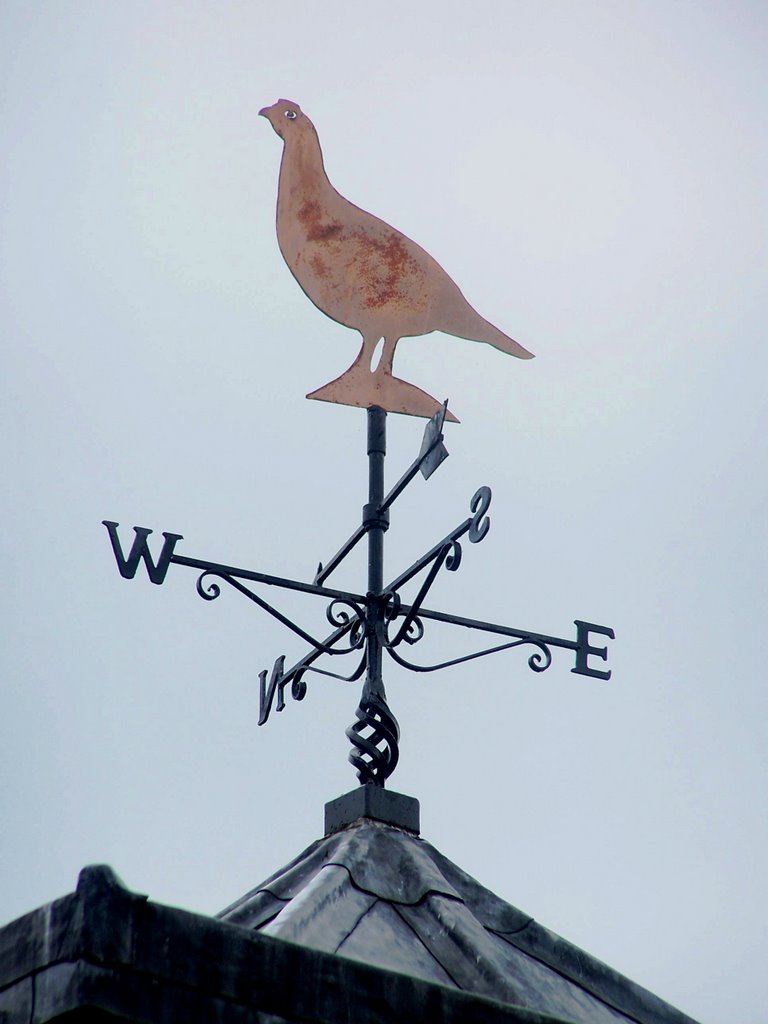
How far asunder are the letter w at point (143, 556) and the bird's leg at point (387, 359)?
0.79 metres

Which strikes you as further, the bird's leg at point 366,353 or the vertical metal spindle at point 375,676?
the bird's leg at point 366,353


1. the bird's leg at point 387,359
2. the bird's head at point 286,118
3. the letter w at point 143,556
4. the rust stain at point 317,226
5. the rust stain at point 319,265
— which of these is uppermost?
the bird's head at point 286,118

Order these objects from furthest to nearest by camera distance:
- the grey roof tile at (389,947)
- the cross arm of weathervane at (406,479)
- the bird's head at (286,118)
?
the bird's head at (286,118) → the cross arm of weathervane at (406,479) → the grey roof tile at (389,947)

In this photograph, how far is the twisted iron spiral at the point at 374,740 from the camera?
3.81 meters

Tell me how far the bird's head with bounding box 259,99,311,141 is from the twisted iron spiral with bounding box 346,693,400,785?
6.13 feet

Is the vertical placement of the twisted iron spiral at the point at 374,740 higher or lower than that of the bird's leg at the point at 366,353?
lower

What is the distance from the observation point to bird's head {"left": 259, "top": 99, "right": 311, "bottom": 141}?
4.81m

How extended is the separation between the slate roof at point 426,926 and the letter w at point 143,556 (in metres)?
0.91

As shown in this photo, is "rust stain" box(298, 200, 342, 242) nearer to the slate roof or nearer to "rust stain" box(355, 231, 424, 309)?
"rust stain" box(355, 231, 424, 309)

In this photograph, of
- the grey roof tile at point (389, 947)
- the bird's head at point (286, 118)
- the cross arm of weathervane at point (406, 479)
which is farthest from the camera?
the bird's head at point (286, 118)

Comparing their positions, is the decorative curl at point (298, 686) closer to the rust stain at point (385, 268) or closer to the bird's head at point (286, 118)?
the rust stain at point (385, 268)

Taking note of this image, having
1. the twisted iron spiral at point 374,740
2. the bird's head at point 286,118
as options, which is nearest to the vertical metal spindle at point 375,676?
the twisted iron spiral at point 374,740

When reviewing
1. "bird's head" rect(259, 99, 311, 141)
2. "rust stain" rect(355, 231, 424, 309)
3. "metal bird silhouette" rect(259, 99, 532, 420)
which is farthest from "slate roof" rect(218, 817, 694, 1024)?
"bird's head" rect(259, 99, 311, 141)

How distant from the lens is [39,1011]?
198 centimetres
